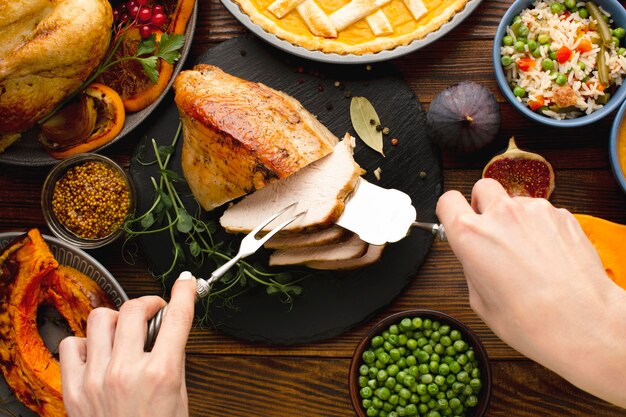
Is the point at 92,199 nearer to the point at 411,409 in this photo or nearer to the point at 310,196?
the point at 310,196

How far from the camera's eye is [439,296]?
306 centimetres

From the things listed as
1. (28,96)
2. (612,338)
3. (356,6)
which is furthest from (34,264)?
(612,338)

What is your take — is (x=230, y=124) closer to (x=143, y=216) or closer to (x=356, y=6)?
(x=143, y=216)

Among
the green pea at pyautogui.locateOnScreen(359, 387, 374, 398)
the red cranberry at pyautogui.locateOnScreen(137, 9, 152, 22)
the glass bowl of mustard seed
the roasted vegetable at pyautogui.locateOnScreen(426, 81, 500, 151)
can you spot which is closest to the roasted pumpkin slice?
the glass bowl of mustard seed

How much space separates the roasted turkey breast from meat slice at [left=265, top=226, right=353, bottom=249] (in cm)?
113

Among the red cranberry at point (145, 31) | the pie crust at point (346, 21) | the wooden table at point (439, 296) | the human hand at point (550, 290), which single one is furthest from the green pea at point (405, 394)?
the red cranberry at point (145, 31)

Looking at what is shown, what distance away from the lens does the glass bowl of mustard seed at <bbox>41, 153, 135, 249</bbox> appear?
119 inches

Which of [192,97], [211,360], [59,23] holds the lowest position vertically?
[211,360]

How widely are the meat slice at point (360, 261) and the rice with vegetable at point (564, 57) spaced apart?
92 cm

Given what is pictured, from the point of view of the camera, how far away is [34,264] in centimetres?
277

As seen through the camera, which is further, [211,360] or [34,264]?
[211,360]

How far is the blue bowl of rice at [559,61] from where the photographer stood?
9.32 ft

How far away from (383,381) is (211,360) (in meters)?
0.86

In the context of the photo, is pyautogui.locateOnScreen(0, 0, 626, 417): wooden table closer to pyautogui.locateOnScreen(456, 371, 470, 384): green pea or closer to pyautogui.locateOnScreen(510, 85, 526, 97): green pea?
pyautogui.locateOnScreen(510, 85, 526, 97): green pea
